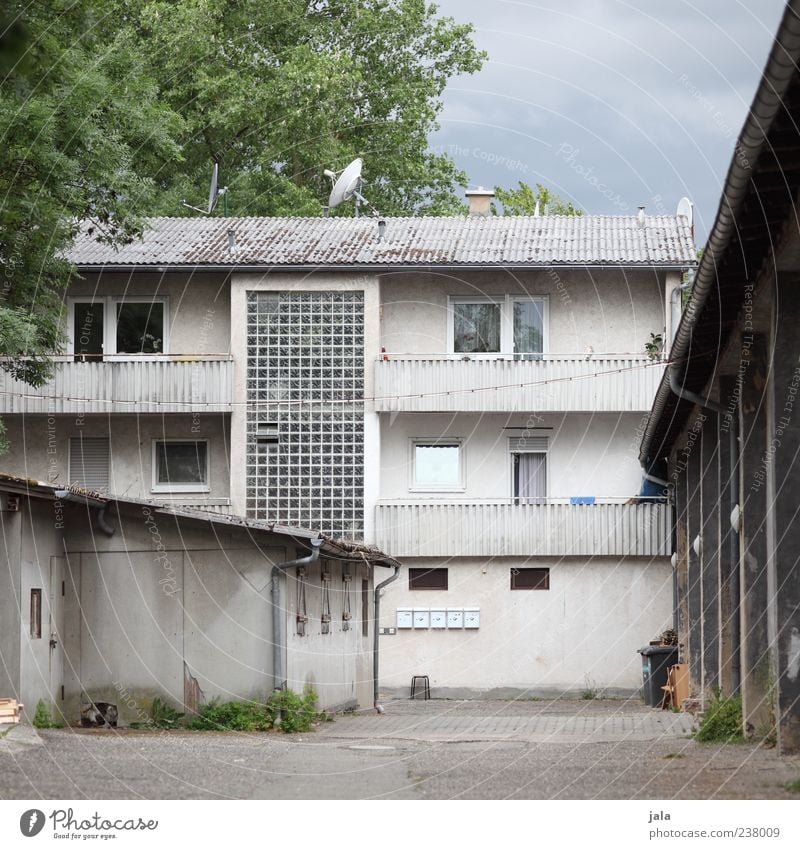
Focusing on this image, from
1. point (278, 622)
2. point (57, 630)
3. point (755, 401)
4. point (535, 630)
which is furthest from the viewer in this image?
point (535, 630)

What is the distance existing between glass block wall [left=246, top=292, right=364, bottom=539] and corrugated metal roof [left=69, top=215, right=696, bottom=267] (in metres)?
1.05

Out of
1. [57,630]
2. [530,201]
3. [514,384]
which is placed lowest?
[57,630]

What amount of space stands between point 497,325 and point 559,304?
1.46 metres

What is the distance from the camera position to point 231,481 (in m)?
34.0

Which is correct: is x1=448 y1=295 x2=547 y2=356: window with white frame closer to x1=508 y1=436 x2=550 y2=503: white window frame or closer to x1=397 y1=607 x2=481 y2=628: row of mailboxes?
x1=508 y1=436 x2=550 y2=503: white window frame

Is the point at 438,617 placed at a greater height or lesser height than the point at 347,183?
lesser

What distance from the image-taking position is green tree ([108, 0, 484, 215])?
135ft

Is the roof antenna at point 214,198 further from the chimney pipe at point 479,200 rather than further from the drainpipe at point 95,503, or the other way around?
Result: the drainpipe at point 95,503

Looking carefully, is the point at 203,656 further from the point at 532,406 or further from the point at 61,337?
the point at 532,406

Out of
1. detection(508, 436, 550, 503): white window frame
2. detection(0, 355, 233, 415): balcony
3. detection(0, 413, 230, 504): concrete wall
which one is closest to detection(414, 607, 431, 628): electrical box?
detection(508, 436, 550, 503): white window frame

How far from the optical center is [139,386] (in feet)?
111

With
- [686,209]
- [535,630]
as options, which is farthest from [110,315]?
[686,209]

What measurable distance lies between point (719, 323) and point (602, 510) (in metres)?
19.2

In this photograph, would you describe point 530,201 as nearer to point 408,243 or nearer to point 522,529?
point 408,243
